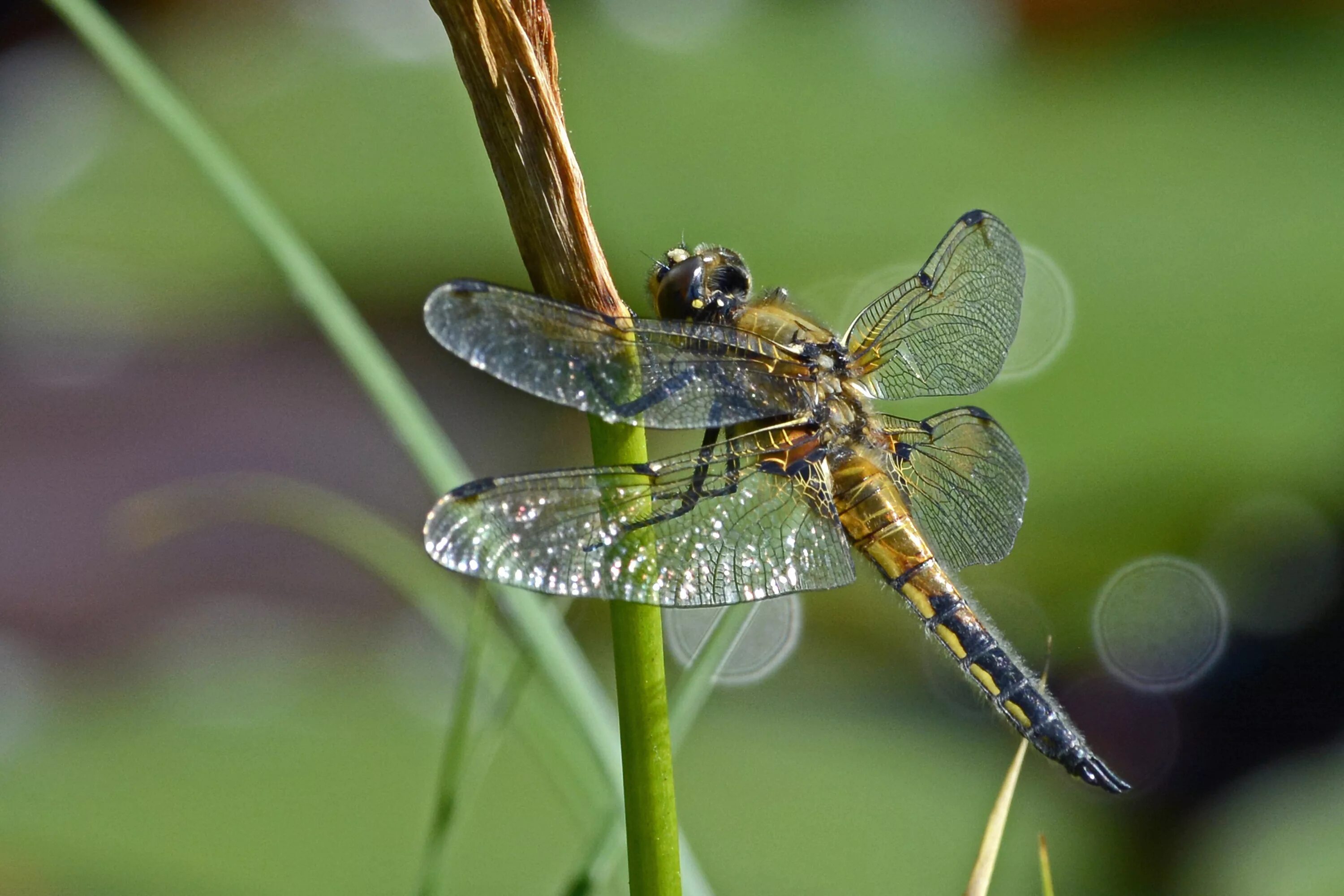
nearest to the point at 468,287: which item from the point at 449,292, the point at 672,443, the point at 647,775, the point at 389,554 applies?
the point at 449,292

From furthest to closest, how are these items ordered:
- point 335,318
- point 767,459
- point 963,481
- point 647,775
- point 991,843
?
1. point 963,481
2. point 767,459
3. point 335,318
4. point 991,843
5. point 647,775

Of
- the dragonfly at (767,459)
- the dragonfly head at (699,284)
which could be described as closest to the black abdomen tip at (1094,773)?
the dragonfly at (767,459)

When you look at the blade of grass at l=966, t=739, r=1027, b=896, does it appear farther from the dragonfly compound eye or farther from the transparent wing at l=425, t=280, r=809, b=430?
the dragonfly compound eye

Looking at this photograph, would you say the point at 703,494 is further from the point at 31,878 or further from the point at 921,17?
the point at 921,17

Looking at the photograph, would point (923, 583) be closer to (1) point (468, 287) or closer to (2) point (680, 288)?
(2) point (680, 288)

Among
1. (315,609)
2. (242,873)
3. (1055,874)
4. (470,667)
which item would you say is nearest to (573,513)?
(470,667)

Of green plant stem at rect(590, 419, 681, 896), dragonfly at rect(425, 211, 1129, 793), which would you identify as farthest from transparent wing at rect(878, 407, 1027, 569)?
green plant stem at rect(590, 419, 681, 896)
